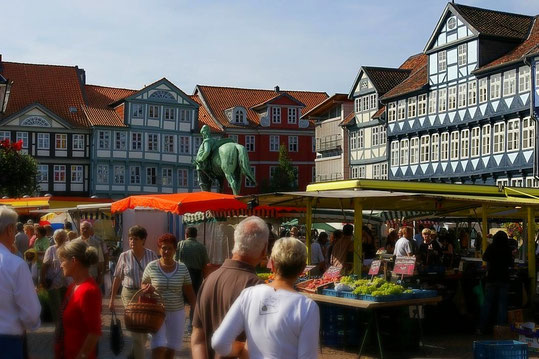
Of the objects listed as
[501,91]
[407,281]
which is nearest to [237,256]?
[407,281]

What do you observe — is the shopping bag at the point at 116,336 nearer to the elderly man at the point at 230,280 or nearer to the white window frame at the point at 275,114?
the elderly man at the point at 230,280

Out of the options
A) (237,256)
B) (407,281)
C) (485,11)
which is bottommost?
(407,281)

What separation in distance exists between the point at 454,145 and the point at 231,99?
31.3 meters

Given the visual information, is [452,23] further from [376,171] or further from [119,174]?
[119,174]

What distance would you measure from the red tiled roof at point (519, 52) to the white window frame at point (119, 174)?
1171 inches

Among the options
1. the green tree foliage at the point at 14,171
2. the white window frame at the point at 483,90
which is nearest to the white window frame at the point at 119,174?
the green tree foliage at the point at 14,171

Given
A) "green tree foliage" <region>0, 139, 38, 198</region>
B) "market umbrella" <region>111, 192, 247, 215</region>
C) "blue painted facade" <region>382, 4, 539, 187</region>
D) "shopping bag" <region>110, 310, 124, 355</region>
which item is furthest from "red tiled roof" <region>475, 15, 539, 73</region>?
"shopping bag" <region>110, 310, 124, 355</region>

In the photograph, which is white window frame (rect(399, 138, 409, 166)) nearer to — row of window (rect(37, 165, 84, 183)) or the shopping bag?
row of window (rect(37, 165, 84, 183))

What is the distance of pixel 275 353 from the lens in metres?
4.09

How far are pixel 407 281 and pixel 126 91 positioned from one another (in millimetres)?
59325

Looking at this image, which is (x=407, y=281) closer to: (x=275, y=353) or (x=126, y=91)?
(x=275, y=353)

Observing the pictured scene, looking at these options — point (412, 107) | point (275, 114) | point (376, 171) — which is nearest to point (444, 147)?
point (412, 107)

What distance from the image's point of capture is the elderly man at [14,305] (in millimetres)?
5039

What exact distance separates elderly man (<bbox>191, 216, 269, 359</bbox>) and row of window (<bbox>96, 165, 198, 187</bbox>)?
5890 cm
